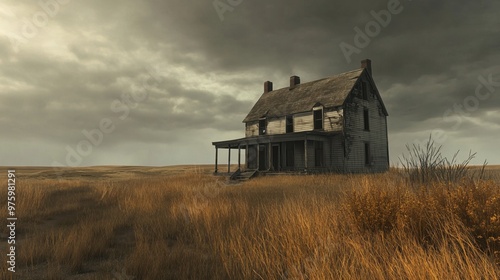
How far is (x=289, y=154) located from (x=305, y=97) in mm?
4990

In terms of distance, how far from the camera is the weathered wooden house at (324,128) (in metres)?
21.0

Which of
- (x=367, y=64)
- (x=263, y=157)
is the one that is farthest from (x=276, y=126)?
(x=367, y=64)

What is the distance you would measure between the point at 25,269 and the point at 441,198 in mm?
5515

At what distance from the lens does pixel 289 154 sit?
23750mm

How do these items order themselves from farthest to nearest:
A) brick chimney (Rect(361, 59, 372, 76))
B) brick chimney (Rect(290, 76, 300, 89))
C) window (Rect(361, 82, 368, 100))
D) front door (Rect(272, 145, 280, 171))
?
1. brick chimney (Rect(290, 76, 300, 89))
2. front door (Rect(272, 145, 280, 171))
3. brick chimney (Rect(361, 59, 372, 76))
4. window (Rect(361, 82, 368, 100))

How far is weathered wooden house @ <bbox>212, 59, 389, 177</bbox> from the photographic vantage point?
21.0 m

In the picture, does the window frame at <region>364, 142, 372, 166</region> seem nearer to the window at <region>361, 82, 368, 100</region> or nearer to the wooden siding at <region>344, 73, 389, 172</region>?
the wooden siding at <region>344, 73, 389, 172</region>

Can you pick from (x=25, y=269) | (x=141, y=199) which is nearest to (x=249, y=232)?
(x=25, y=269)

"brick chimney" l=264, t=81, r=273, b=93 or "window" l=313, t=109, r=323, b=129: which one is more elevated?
"brick chimney" l=264, t=81, r=273, b=93

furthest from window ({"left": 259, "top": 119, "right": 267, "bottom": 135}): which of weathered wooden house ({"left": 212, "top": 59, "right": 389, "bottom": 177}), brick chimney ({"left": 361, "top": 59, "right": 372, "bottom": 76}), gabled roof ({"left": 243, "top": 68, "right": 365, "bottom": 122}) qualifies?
brick chimney ({"left": 361, "top": 59, "right": 372, "bottom": 76})

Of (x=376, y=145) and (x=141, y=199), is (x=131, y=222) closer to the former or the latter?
(x=141, y=199)

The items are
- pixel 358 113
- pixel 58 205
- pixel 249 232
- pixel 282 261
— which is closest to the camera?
pixel 282 261

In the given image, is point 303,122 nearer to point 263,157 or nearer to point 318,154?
point 318,154

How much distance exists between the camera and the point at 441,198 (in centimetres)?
401
